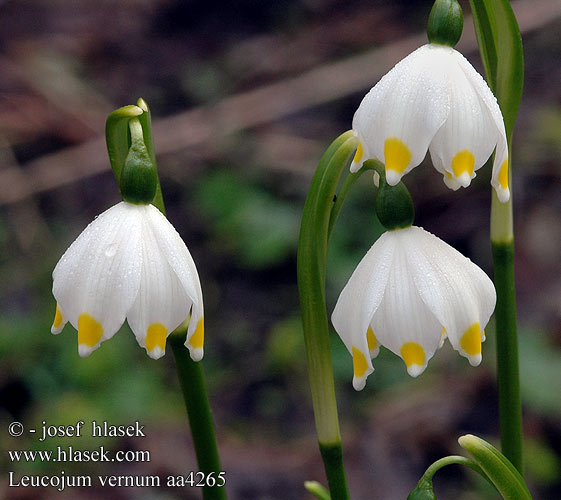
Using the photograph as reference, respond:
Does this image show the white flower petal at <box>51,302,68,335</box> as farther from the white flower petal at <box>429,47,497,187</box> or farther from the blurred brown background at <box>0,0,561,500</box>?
the blurred brown background at <box>0,0,561,500</box>

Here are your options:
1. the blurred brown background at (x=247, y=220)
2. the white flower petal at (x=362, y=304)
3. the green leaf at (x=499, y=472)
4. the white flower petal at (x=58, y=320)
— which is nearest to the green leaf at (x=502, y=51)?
the white flower petal at (x=362, y=304)

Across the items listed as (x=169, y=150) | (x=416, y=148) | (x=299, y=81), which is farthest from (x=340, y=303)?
(x=299, y=81)

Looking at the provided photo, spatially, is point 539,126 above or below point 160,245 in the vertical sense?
above

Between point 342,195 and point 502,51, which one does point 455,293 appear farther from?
point 502,51

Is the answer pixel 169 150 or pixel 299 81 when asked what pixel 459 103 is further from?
pixel 299 81

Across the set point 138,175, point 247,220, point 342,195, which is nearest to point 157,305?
point 138,175

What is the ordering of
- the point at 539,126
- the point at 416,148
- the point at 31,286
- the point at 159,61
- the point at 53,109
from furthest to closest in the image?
1. the point at 159,61
2. the point at 53,109
3. the point at 539,126
4. the point at 31,286
5. the point at 416,148
